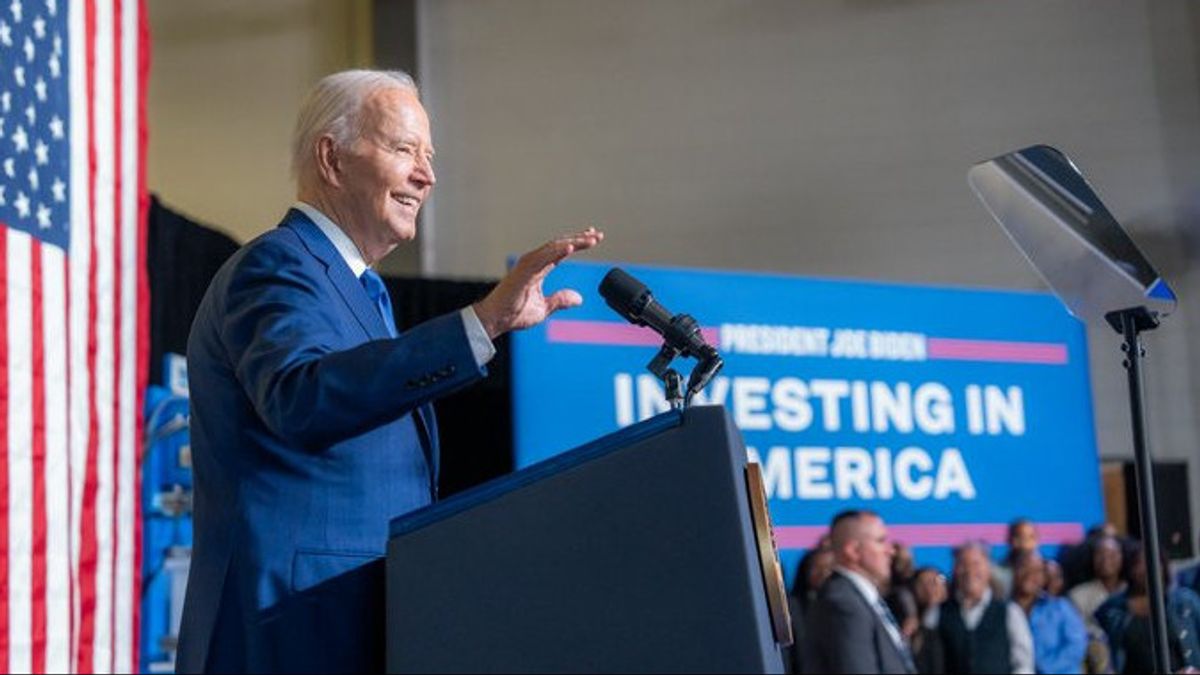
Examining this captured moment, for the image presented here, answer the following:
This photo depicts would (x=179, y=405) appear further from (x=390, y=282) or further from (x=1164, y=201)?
(x=1164, y=201)

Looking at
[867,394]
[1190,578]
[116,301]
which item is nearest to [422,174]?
[116,301]

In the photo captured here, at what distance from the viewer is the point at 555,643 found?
5.01 feet

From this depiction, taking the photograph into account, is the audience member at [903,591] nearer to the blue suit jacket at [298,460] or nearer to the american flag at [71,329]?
the american flag at [71,329]

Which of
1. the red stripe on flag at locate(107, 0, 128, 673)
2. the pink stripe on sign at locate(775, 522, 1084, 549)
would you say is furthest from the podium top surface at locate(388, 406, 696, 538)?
the pink stripe on sign at locate(775, 522, 1084, 549)

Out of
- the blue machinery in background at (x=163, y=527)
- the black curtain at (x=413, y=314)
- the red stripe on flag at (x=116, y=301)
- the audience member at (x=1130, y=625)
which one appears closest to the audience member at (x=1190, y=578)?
the audience member at (x=1130, y=625)

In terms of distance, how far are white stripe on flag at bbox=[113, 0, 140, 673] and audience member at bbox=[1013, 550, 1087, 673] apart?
357 centimetres

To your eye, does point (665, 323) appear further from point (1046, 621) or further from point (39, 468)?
point (1046, 621)

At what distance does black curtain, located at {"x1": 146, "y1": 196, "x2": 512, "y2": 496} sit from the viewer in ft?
22.6

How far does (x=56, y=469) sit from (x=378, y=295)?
220cm

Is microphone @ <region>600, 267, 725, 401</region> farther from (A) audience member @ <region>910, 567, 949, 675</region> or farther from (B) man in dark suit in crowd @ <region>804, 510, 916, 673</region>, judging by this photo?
(A) audience member @ <region>910, 567, 949, 675</region>

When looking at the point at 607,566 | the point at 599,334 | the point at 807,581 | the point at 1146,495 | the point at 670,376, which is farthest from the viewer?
the point at 807,581

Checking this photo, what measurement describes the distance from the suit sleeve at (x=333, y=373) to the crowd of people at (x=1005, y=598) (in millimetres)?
4375

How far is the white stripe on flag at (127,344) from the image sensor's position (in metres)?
4.35

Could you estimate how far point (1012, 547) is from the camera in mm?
6734
